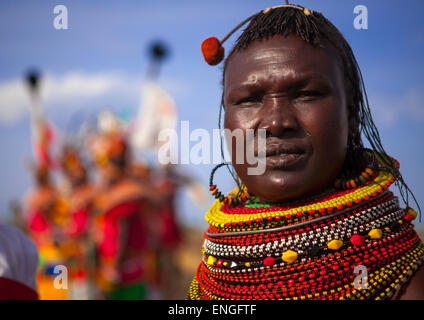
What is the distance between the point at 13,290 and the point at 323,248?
1.45 meters

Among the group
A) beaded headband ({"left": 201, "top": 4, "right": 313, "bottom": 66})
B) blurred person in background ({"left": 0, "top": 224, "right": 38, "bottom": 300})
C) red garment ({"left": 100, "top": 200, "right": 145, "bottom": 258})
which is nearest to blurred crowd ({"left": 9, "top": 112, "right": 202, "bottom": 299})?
red garment ({"left": 100, "top": 200, "right": 145, "bottom": 258})

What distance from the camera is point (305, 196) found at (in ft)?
6.05

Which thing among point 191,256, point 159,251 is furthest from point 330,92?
point 191,256

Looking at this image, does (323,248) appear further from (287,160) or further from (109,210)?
(109,210)

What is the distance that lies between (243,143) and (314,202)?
1.33 feet

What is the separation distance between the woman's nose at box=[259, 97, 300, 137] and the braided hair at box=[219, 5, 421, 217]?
1.00 feet

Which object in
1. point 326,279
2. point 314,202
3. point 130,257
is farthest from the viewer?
point 130,257

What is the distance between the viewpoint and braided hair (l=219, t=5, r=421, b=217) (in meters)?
1.88

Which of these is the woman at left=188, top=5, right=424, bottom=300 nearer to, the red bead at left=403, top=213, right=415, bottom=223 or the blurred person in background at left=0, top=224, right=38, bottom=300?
the red bead at left=403, top=213, right=415, bottom=223

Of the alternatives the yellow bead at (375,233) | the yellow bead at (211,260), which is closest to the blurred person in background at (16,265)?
the yellow bead at (211,260)

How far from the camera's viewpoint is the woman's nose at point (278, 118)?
175cm

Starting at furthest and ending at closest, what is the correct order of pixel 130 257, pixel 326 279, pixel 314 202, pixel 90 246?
pixel 90 246
pixel 130 257
pixel 314 202
pixel 326 279

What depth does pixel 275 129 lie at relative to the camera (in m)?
1.75
